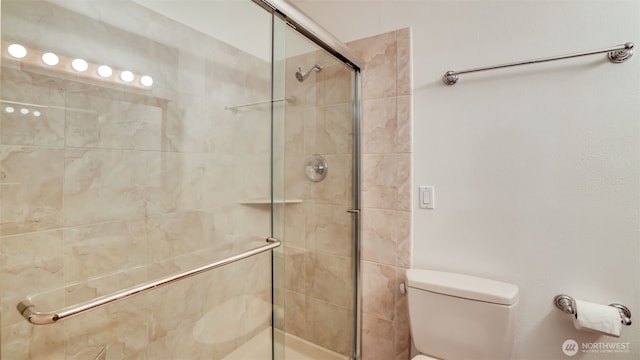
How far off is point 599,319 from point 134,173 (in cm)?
176

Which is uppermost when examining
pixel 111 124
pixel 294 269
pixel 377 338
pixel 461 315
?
pixel 111 124

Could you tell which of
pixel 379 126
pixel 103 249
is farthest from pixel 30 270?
pixel 379 126

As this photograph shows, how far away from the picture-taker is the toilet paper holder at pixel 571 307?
37.2 inches

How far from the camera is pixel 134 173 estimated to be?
1.09 metres

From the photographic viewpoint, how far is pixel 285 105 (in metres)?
1.19

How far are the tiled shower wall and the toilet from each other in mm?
199

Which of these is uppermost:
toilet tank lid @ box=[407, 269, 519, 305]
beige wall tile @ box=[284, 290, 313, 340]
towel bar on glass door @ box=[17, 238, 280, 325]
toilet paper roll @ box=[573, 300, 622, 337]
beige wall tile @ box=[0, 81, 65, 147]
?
beige wall tile @ box=[0, 81, 65, 147]

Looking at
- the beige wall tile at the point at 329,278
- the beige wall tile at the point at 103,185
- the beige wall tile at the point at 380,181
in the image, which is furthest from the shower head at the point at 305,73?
the beige wall tile at the point at 329,278

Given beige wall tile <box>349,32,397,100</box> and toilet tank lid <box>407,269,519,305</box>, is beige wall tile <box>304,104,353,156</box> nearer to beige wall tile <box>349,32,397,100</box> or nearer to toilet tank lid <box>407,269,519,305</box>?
beige wall tile <box>349,32,397,100</box>

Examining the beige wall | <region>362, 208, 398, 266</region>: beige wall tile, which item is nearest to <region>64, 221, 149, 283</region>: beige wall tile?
<region>362, 208, 398, 266</region>: beige wall tile

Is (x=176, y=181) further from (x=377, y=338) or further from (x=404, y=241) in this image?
(x=377, y=338)

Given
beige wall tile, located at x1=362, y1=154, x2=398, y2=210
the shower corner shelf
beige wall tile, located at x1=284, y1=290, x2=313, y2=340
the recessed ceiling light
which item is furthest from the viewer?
beige wall tile, located at x1=362, y1=154, x2=398, y2=210

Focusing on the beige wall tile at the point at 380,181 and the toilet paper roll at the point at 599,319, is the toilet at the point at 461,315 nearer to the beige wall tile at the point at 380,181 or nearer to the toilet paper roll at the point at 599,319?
the toilet paper roll at the point at 599,319

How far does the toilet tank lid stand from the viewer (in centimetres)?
103
